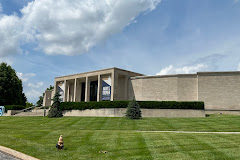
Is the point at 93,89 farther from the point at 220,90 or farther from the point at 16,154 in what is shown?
the point at 16,154

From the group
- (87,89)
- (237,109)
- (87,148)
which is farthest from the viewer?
(87,89)

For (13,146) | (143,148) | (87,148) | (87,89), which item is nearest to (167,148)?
(143,148)

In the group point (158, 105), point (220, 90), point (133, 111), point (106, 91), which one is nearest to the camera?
point (133, 111)

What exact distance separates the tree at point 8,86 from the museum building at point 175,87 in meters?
20.6

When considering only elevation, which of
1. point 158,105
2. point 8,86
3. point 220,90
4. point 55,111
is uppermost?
point 8,86

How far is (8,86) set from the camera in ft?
172

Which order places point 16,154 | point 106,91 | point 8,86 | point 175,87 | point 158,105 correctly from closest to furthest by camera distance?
point 16,154, point 158,105, point 175,87, point 106,91, point 8,86

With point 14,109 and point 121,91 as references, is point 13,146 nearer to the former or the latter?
point 121,91

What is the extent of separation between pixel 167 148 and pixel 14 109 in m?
40.6

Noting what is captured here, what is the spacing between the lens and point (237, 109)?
100ft

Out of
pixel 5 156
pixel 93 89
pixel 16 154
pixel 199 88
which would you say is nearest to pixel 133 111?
pixel 199 88

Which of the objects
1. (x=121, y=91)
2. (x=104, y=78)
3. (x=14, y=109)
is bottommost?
(x=14, y=109)

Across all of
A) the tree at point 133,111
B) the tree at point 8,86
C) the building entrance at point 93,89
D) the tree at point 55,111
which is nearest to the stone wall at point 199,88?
the tree at point 133,111

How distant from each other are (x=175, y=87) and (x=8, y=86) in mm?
42185
